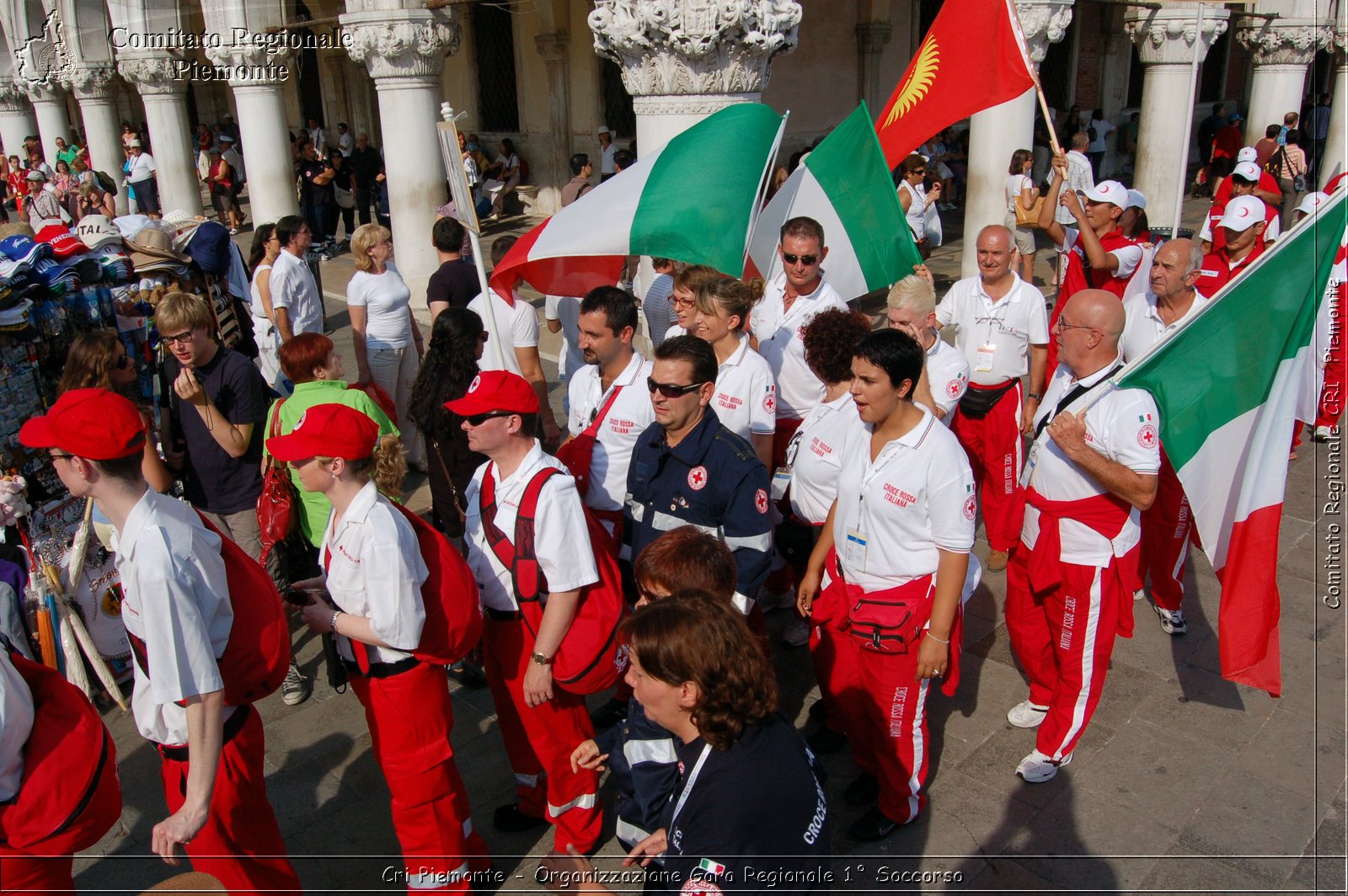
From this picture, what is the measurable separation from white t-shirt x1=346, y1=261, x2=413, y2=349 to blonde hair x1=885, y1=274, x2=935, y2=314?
137 inches

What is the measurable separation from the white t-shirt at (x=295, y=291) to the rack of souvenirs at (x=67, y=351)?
248 mm

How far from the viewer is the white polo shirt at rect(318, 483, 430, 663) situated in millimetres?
2846

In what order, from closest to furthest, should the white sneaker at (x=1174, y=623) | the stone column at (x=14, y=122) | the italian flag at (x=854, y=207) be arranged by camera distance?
the white sneaker at (x=1174, y=623) < the italian flag at (x=854, y=207) < the stone column at (x=14, y=122)

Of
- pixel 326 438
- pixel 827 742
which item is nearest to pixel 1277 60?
pixel 827 742

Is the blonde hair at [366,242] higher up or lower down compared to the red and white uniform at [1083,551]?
higher up

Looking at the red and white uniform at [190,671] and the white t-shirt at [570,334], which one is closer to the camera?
the red and white uniform at [190,671]

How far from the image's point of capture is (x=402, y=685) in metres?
3.03

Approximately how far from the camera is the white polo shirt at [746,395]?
14.6 ft

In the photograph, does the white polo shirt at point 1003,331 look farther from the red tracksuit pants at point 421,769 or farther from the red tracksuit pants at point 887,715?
the red tracksuit pants at point 421,769

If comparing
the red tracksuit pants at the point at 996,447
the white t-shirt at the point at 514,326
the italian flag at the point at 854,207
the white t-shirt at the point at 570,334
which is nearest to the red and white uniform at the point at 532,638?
the white t-shirt at the point at 514,326

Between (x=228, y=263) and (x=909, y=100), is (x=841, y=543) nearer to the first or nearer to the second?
(x=909, y=100)

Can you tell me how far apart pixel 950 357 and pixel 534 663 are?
2567 millimetres

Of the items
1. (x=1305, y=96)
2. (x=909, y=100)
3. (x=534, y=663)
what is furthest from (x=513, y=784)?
(x=1305, y=96)

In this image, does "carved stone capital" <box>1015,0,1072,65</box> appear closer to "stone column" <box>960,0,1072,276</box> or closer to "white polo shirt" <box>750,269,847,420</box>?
"stone column" <box>960,0,1072,276</box>
